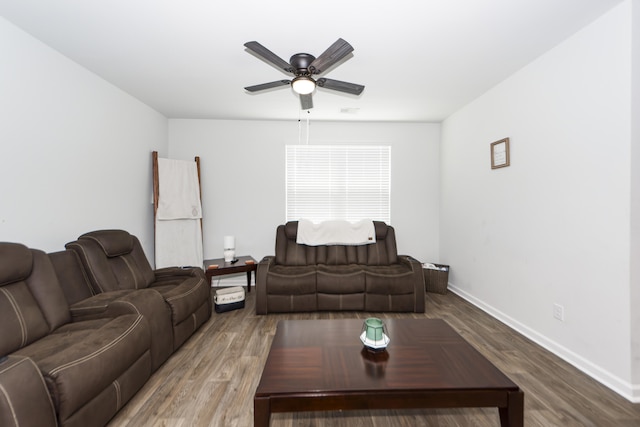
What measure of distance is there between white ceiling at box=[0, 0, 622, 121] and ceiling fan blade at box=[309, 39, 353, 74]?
30cm

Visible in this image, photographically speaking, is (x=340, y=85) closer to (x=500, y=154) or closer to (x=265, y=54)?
(x=265, y=54)

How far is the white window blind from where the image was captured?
4449 millimetres

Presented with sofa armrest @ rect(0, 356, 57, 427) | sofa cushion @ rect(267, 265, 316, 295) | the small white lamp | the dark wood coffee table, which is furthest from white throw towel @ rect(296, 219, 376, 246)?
sofa armrest @ rect(0, 356, 57, 427)

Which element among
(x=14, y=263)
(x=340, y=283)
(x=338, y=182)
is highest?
(x=338, y=182)

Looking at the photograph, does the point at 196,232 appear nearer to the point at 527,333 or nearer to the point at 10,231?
the point at 10,231

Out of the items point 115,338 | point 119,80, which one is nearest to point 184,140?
point 119,80

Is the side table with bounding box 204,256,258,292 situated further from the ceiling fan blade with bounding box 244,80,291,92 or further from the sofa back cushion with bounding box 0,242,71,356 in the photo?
the ceiling fan blade with bounding box 244,80,291,92

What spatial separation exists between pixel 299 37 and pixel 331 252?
255 cm

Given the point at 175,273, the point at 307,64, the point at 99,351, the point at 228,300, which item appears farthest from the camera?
the point at 228,300

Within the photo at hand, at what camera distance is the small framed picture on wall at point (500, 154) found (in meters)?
2.94

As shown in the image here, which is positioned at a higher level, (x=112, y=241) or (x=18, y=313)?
(x=112, y=241)

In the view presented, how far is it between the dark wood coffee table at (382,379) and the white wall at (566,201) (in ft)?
3.95

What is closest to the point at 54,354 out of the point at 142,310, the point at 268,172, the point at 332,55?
the point at 142,310

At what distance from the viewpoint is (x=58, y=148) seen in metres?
2.42
